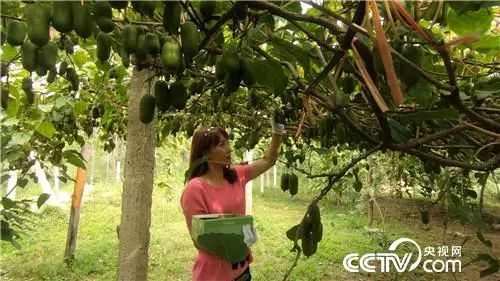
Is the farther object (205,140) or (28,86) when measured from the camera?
(205,140)

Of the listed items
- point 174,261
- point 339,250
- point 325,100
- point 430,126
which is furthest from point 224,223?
point 339,250

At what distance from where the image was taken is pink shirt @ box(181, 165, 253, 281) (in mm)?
1863

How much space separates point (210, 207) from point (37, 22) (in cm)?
133

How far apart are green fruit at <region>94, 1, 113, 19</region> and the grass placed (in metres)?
3.20

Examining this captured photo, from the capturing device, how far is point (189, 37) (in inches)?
27.0

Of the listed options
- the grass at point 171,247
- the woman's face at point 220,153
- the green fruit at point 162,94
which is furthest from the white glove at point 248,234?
the grass at point 171,247

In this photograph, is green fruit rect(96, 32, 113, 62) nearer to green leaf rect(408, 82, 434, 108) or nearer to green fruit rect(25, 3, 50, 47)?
green fruit rect(25, 3, 50, 47)

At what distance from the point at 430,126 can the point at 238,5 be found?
3.31 ft

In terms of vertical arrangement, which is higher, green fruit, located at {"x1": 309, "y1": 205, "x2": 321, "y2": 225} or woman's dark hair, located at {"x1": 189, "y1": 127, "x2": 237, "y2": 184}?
woman's dark hair, located at {"x1": 189, "y1": 127, "x2": 237, "y2": 184}

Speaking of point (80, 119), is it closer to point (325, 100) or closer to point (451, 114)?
point (325, 100)

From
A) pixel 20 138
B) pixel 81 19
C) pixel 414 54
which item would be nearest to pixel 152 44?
pixel 81 19

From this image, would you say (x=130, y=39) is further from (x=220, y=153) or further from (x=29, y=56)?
(x=220, y=153)

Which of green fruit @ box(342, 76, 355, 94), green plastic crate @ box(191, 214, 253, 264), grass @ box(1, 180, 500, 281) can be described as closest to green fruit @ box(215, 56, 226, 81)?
green fruit @ box(342, 76, 355, 94)

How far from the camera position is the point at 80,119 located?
316cm
